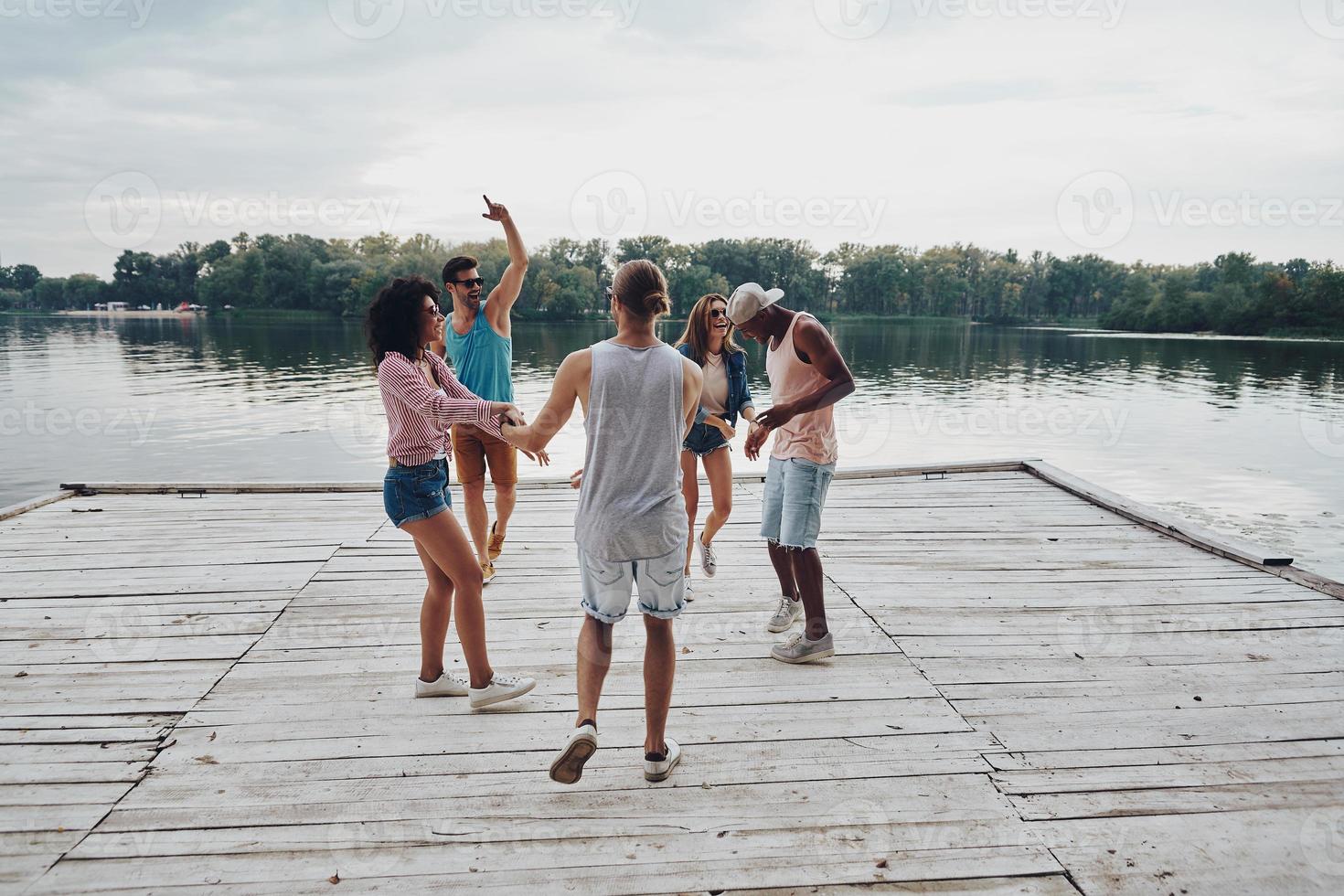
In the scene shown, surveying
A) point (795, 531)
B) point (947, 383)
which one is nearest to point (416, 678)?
point (795, 531)

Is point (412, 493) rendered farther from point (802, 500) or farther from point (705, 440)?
point (705, 440)

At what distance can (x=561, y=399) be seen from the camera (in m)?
2.58

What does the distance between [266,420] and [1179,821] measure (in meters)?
25.7

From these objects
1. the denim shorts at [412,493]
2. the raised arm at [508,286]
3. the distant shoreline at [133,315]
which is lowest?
the denim shorts at [412,493]

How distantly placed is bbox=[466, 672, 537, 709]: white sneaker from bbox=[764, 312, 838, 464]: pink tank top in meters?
1.75

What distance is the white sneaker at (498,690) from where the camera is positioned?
3.34m

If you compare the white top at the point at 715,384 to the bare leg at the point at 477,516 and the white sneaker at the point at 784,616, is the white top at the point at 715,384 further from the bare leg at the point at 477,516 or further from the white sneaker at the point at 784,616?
the bare leg at the point at 477,516

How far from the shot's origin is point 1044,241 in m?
123

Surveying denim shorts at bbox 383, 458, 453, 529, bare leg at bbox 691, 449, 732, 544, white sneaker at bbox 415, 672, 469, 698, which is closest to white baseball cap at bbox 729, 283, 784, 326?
bare leg at bbox 691, 449, 732, 544

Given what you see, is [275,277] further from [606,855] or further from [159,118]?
[606,855]

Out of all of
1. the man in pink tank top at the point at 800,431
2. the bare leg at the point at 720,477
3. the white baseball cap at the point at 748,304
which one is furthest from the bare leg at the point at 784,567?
the white baseball cap at the point at 748,304

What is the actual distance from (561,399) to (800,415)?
1597 millimetres

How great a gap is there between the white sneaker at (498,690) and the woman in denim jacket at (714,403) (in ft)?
5.18

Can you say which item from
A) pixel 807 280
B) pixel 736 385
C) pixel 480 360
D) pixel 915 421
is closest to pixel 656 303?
pixel 736 385
